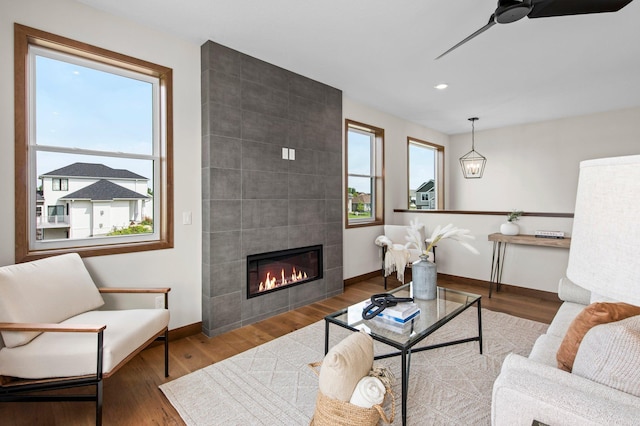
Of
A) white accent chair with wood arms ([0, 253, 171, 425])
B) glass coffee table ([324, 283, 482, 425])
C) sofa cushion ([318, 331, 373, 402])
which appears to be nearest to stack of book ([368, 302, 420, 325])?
glass coffee table ([324, 283, 482, 425])

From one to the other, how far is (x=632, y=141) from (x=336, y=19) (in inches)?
205

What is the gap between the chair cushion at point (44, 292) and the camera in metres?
1.76

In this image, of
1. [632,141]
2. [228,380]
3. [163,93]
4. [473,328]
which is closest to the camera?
[228,380]

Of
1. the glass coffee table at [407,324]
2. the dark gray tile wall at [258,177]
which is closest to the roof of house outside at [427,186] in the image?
the dark gray tile wall at [258,177]

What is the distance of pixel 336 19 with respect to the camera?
2586 mm

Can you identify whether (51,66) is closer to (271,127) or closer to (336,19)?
(271,127)

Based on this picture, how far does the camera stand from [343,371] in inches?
62.9

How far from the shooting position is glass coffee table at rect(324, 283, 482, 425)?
179cm

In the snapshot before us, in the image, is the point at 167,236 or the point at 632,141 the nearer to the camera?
the point at 167,236

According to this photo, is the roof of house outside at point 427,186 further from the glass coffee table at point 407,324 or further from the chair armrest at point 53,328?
the chair armrest at point 53,328

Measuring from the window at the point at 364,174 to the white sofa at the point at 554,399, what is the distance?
3502mm

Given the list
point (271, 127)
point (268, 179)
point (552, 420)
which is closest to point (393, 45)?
point (271, 127)

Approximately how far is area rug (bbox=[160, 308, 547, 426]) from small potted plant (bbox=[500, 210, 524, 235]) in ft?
5.41

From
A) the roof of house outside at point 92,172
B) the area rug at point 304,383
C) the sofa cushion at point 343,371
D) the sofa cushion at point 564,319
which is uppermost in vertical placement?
the roof of house outside at point 92,172
